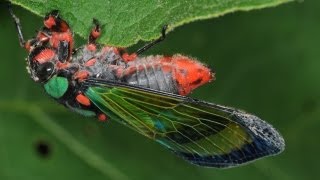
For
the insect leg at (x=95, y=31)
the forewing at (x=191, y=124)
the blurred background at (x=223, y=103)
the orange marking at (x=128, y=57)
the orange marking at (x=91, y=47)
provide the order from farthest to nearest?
the blurred background at (x=223, y=103)
the orange marking at (x=128, y=57)
the orange marking at (x=91, y=47)
the forewing at (x=191, y=124)
the insect leg at (x=95, y=31)

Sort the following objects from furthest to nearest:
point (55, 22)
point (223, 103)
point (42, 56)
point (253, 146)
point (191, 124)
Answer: point (223, 103) < point (42, 56) < point (191, 124) < point (253, 146) < point (55, 22)

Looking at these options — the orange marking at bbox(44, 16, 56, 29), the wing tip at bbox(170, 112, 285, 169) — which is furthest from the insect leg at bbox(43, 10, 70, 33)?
the wing tip at bbox(170, 112, 285, 169)

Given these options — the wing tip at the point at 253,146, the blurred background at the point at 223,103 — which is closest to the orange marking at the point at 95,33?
the wing tip at the point at 253,146

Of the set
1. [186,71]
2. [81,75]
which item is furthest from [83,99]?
[186,71]

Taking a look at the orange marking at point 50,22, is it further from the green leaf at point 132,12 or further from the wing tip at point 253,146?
the wing tip at point 253,146

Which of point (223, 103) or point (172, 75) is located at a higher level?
point (172, 75)

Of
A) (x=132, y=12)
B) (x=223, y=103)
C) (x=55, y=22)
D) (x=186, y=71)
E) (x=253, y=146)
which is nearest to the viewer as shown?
(x=132, y=12)

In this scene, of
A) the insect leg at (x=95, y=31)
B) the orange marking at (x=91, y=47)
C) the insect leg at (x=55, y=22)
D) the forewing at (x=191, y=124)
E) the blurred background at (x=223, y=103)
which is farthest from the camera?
the blurred background at (x=223, y=103)

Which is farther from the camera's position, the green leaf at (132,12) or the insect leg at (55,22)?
the insect leg at (55,22)

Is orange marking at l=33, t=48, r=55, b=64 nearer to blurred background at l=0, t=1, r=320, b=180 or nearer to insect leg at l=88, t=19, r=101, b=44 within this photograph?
insect leg at l=88, t=19, r=101, b=44

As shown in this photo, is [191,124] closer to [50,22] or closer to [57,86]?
[57,86]
